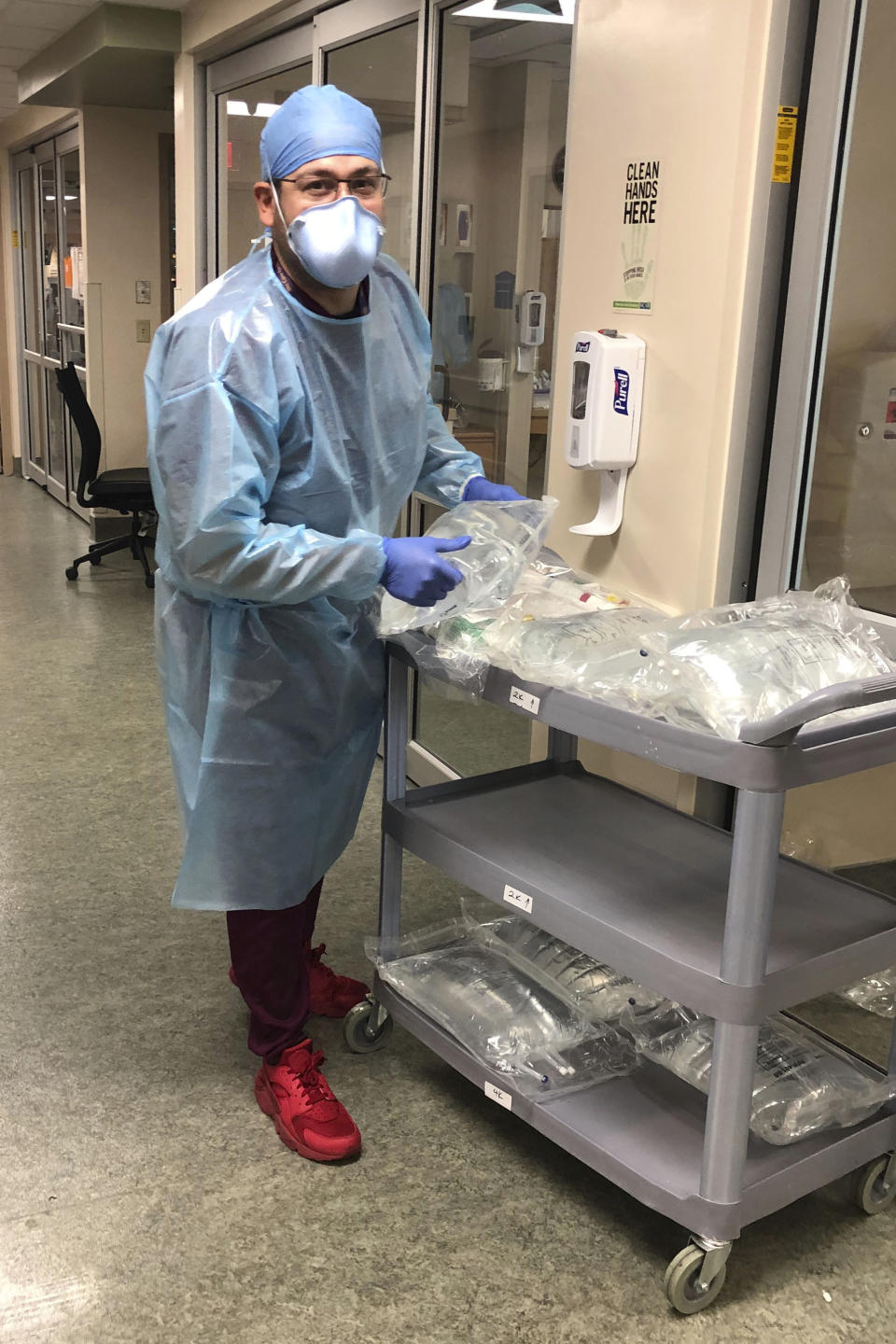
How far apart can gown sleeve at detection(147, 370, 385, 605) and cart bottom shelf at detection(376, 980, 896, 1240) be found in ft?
2.59

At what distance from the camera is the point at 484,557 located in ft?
6.19

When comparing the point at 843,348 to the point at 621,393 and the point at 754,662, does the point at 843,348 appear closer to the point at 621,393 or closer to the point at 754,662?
the point at 621,393

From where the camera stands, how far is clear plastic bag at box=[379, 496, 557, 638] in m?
1.87

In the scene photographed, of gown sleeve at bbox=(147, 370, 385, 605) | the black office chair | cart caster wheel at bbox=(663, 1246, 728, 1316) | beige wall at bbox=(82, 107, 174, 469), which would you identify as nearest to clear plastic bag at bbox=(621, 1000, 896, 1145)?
cart caster wheel at bbox=(663, 1246, 728, 1316)

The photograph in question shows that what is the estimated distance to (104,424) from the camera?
6.57m

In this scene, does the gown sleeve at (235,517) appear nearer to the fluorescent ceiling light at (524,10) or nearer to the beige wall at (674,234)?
the beige wall at (674,234)

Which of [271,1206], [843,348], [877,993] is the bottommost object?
[271,1206]

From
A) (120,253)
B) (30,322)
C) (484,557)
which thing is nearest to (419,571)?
(484,557)

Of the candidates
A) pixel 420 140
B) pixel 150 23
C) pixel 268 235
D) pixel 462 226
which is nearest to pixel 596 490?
pixel 268 235

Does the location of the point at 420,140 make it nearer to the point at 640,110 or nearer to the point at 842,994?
the point at 640,110

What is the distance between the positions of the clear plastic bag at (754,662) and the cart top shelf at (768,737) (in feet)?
0.10

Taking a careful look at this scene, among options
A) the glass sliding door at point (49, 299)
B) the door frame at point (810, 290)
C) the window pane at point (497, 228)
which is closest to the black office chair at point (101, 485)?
the glass sliding door at point (49, 299)

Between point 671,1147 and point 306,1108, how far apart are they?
0.61 meters

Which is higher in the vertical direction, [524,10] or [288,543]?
[524,10]
